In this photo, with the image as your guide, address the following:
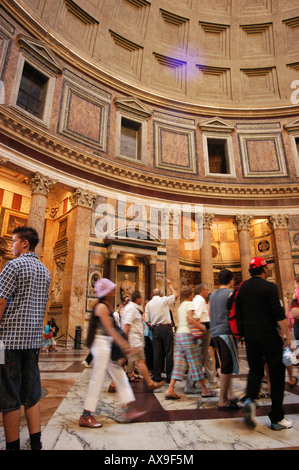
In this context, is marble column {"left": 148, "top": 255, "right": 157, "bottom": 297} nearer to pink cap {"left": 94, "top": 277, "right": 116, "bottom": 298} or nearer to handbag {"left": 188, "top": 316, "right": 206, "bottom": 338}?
handbag {"left": 188, "top": 316, "right": 206, "bottom": 338}

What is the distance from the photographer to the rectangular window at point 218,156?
18.0 metres

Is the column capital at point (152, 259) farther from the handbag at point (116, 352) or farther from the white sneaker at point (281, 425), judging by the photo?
the white sneaker at point (281, 425)

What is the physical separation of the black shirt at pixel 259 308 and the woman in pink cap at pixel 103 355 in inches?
47.6

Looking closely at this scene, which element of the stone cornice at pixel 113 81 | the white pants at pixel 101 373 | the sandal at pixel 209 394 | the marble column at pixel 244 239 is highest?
the stone cornice at pixel 113 81

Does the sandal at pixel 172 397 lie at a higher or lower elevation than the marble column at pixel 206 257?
lower

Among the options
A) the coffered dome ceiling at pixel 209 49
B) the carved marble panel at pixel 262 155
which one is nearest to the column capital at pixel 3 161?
the coffered dome ceiling at pixel 209 49

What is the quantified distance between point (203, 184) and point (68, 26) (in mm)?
11201

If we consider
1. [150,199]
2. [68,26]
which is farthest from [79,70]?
[150,199]

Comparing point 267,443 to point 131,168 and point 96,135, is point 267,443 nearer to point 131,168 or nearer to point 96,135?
point 131,168

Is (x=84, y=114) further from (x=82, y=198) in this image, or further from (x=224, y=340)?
(x=224, y=340)

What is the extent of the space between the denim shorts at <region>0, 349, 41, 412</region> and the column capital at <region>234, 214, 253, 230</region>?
50.3ft

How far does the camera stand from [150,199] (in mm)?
15055

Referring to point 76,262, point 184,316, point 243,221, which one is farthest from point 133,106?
point 184,316

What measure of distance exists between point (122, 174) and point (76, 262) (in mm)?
5132
